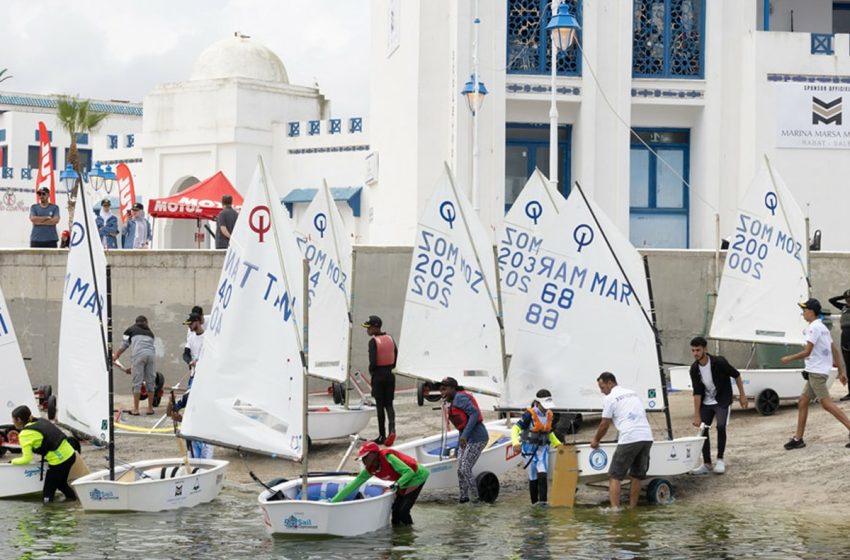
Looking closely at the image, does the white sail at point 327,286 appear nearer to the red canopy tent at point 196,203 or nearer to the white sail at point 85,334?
the white sail at point 85,334

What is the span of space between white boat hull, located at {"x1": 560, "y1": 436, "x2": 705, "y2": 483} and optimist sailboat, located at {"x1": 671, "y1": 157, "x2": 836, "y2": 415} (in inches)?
260

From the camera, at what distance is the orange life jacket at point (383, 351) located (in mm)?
23578

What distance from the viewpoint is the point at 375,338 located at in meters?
23.8

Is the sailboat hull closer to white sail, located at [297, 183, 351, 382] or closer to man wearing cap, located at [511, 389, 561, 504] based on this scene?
white sail, located at [297, 183, 351, 382]

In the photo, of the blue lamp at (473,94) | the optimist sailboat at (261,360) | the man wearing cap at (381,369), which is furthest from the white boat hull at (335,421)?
the blue lamp at (473,94)

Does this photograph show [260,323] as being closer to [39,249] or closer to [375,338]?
[375,338]

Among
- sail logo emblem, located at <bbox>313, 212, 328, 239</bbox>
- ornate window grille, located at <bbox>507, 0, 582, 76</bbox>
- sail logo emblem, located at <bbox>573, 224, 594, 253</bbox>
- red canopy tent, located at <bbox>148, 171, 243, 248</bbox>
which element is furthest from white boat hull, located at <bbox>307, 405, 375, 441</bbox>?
ornate window grille, located at <bbox>507, 0, 582, 76</bbox>

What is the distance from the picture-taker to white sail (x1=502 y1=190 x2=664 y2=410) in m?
21.5

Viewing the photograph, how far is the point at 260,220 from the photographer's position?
62.5ft

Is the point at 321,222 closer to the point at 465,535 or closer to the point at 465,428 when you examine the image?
the point at 465,428

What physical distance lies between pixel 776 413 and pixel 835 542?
8.01m

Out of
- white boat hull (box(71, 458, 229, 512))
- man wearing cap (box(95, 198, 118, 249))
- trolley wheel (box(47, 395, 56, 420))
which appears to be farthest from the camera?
man wearing cap (box(95, 198, 118, 249))

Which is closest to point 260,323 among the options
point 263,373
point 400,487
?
point 263,373

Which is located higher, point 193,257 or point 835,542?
point 193,257
